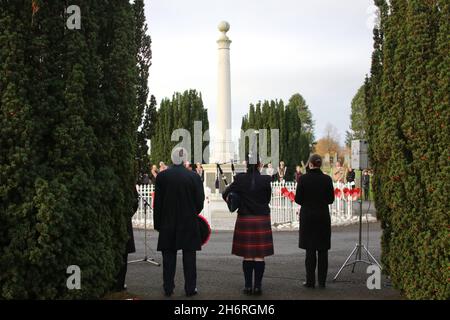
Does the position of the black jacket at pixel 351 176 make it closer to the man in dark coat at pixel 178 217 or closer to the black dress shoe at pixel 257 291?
the black dress shoe at pixel 257 291

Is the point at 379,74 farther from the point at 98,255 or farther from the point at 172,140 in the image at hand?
the point at 172,140

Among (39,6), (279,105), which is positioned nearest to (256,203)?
(39,6)

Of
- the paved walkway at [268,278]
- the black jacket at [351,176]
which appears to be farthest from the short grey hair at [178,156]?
the black jacket at [351,176]

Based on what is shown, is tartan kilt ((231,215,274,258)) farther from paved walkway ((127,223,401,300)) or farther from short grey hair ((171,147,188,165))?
short grey hair ((171,147,188,165))

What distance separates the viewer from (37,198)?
5699 mm

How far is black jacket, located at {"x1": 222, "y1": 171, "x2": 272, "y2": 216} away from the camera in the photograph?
7465 millimetres

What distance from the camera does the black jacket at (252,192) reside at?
7465mm

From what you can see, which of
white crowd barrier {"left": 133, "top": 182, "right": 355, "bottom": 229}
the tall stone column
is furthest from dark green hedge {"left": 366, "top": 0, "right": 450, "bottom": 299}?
the tall stone column

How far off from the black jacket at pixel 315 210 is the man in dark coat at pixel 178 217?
1582mm

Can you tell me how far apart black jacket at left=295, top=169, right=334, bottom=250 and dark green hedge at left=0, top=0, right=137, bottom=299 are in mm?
2662

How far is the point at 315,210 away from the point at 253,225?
1.05m

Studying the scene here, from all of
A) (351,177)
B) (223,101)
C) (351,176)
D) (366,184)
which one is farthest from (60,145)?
(366,184)

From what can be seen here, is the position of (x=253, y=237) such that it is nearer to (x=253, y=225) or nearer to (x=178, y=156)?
(x=253, y=225)
